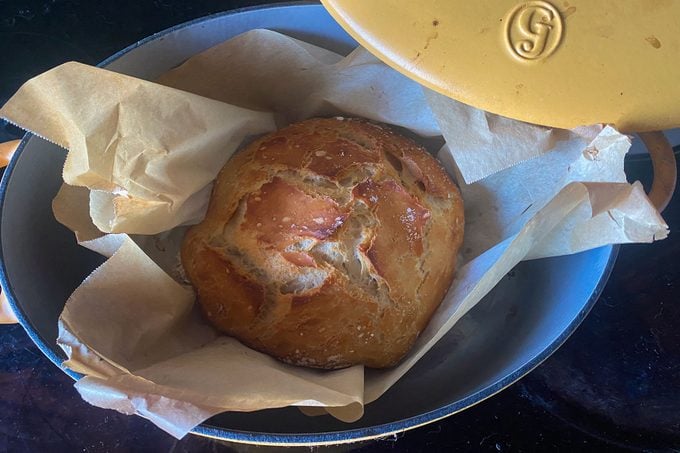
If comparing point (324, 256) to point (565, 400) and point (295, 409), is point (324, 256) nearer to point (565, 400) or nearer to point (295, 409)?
point (295, 409)

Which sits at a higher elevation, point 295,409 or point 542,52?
point 542,52

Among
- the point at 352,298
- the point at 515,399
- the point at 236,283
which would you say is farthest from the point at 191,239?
the point at 515,399

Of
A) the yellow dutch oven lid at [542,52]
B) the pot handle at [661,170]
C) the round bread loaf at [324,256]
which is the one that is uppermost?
the yellow dutch oven lid at [542,52]

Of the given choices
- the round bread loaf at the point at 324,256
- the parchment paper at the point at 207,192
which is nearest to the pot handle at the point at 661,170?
the parchment paper at the point at 207,192

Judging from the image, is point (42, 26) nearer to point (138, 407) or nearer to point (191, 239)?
point (191, 239)

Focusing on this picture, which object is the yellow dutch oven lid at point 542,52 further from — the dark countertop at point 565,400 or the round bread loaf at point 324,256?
the dark countertop at point 565,400

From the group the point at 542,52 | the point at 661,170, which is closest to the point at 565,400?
the point at 661,170

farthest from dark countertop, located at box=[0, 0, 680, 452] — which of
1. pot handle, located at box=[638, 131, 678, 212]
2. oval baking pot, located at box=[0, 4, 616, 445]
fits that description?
pot handle, located at box=[638, 131, 678, 212]
